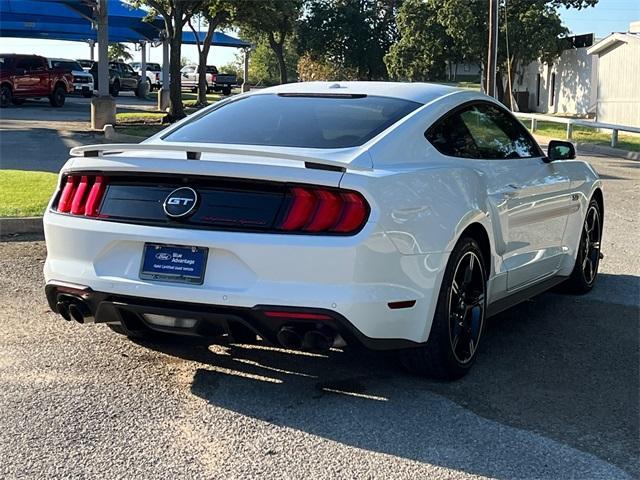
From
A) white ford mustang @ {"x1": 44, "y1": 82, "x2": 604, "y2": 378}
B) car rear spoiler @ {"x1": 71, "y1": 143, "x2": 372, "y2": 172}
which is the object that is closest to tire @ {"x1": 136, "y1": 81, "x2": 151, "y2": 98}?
white ford mustang @ {"x1": 44, "y1": 82, "x2": 604, "y2": 378}

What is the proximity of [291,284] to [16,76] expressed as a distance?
31509 millimetres

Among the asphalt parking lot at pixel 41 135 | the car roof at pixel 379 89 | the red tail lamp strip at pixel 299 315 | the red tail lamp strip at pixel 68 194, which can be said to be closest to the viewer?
the red tail lamp strip at pixel 299 315

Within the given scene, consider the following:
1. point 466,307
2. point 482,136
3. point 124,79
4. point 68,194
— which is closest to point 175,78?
point 482,136

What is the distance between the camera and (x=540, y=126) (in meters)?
29.5

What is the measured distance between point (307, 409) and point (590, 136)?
2301 centimetres

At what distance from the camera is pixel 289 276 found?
393 cm

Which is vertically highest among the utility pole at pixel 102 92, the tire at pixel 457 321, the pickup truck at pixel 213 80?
the pickup truck at pixel 213 80

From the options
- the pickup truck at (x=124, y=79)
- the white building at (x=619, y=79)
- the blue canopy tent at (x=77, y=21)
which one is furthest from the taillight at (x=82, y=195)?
the pickup truck at (x=124, y=79)

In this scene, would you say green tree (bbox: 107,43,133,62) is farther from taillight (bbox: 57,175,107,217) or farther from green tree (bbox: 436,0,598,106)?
taillight (bbox: 57,175,107,217)

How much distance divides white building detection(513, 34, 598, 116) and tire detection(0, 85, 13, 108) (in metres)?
23.6

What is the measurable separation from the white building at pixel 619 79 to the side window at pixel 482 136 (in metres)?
25.7

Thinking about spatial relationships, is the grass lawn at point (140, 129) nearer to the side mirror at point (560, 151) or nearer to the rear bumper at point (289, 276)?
the side mirror at point (560, 151)

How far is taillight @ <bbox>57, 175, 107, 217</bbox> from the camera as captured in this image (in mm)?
4387

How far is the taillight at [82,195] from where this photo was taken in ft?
14.4
